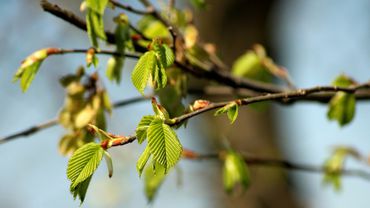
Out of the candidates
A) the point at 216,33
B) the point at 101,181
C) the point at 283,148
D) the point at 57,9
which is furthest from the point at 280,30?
the point at 57,9

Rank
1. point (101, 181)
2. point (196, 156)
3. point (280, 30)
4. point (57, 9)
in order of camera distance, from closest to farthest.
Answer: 1. point (57, 9)
2. point (196, 156)
3. point (280, 30)
4. point (101, 181)

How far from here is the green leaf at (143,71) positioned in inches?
30.2

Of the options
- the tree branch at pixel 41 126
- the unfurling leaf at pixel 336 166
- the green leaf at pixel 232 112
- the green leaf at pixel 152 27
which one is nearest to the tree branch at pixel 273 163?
the unfurling leaf at pixel 336 166

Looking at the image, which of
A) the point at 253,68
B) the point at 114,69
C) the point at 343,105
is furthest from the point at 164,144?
the point at 253,68

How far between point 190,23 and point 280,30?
7.94ft

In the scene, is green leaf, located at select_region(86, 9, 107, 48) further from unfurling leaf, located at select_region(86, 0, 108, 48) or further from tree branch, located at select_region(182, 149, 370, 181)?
tree branch, located at select_region(182, 149, 370, 181)

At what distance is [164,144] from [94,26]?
0.30 meters

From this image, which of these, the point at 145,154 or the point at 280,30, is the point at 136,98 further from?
the point at 280,30

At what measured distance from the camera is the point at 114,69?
1.05 meters

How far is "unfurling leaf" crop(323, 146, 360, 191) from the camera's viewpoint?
160 cm

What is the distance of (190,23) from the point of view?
133 cm

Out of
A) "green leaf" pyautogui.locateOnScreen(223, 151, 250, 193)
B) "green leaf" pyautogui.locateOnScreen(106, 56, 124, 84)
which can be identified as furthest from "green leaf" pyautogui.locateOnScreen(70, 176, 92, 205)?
"green leaf" pyautogui.locateOnScreen(223, 151, 250, 193)

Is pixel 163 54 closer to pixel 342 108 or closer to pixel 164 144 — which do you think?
pixel 164 144

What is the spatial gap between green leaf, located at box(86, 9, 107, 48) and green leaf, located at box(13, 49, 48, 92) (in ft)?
0.34
